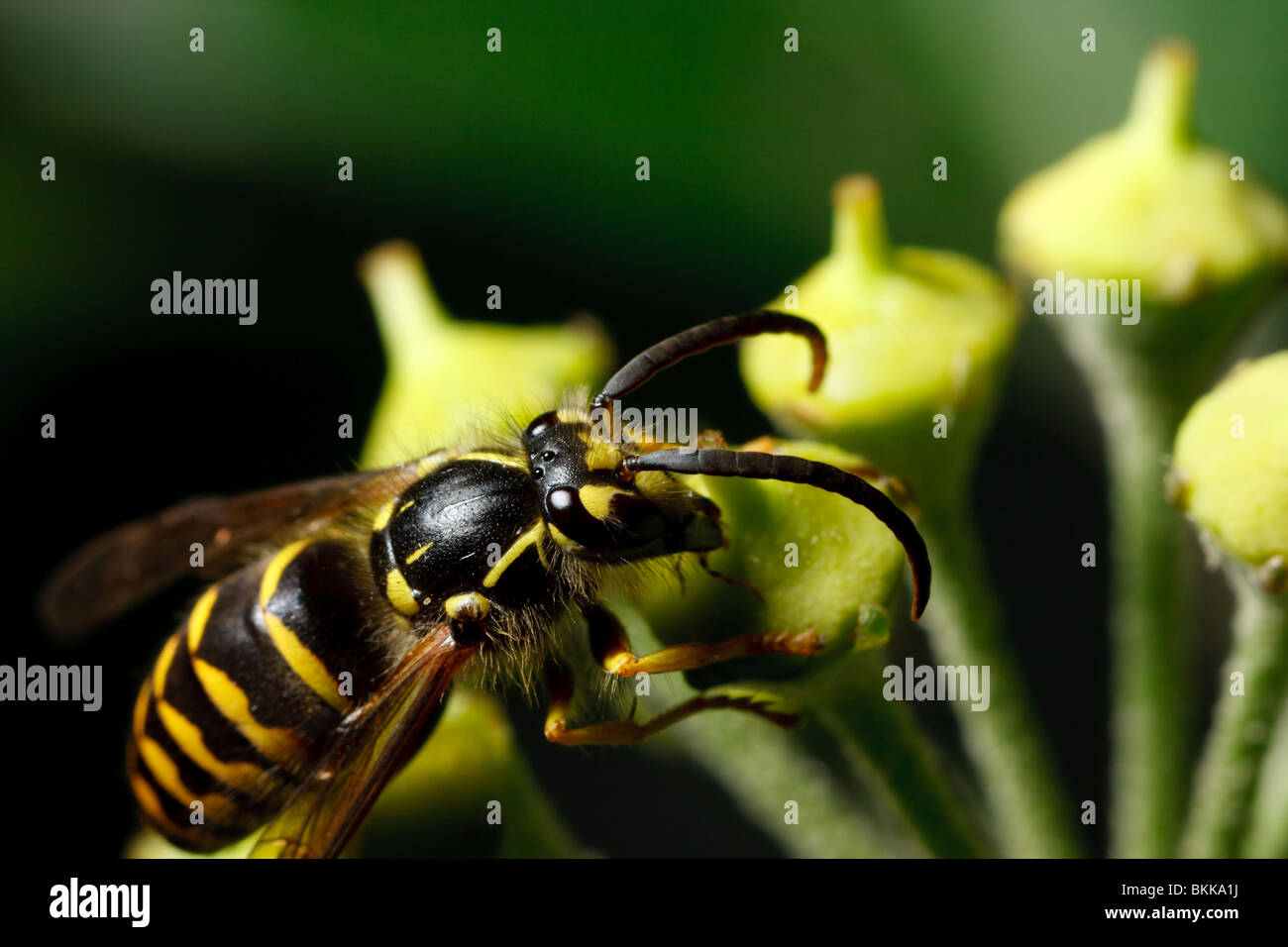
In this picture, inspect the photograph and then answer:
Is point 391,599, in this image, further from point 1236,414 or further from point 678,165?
point 678,165

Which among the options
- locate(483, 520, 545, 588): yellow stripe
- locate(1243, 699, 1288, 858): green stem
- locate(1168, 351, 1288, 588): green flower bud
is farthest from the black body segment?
locate(1243, 699, 1288, 858): green stem

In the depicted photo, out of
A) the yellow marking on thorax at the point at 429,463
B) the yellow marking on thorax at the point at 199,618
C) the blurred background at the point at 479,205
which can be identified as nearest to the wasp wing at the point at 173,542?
the yellow marking on thorax at the point at 429,463

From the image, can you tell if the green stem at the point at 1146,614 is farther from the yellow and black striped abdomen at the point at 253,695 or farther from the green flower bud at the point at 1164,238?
the yellow and black striped abdomen at the point at 253,695

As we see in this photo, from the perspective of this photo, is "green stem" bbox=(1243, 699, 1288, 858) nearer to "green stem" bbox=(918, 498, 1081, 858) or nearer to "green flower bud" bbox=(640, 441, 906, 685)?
"green stem" bbox=(918, 498, 1081, 858)

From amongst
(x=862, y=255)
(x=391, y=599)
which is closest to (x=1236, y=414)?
(x=862, y=255)

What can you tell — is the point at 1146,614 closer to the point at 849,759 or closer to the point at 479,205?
the point at 849,759

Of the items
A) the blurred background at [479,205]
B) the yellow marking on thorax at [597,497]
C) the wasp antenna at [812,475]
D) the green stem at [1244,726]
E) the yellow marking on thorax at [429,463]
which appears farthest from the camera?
the blurred background at [479,205]

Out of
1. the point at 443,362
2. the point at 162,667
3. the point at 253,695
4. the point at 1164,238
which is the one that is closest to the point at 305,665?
the point at 253,695
